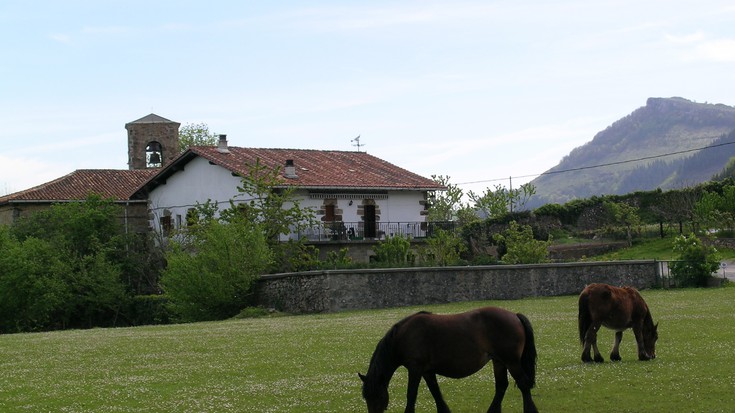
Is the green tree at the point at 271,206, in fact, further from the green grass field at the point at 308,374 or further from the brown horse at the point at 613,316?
the brown horse at the point at 613,316

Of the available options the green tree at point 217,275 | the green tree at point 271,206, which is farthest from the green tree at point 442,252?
the green tree at point 217,275

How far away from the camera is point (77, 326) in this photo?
5178 cm

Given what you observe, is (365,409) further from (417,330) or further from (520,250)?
(520,250)

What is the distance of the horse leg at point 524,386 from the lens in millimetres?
12312

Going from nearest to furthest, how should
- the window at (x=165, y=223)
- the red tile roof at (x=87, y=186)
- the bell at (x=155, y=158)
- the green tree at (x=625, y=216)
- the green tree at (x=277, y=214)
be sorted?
the green tree at (x=277, y=214) → the green tree at (x=625, y=216) → the red tile roof at (x=87, y=186) → the window at (x=165, y=223) → the bell at (x=155, y=158)

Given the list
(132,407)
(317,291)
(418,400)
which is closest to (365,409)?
(418,400)

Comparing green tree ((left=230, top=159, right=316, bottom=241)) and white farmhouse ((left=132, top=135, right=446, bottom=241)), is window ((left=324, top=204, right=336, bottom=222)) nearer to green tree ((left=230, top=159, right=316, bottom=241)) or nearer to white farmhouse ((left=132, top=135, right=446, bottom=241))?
white farmhouse ((left=132, top=135, right=446, bottom=241))

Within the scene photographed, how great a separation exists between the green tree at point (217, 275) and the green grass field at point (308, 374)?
13018 millimetres

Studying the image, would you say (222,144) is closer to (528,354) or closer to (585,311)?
(585,311)

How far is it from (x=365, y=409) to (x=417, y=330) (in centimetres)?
179

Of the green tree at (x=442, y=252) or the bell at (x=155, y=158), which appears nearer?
Result: the green tree at (x=442, y=252)

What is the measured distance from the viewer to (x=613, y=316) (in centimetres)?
1673

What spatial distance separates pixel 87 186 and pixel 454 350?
184ft

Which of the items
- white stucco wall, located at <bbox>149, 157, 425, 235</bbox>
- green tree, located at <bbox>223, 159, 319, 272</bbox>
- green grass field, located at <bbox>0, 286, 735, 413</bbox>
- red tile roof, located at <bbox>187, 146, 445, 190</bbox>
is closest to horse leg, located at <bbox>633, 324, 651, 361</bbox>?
green grass field, located at <bbox>0, 286, 735, 413</bbox>
